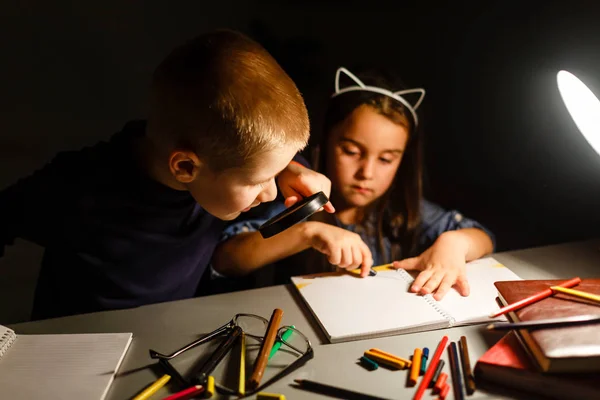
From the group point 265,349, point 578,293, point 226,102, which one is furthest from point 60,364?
point 578,293

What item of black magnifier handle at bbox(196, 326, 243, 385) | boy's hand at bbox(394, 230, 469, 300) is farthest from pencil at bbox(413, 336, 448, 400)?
black magnifier handle at bbox(196, 326, 243, 385)

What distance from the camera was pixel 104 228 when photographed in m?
0.76

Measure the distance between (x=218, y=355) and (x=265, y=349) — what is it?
54mm

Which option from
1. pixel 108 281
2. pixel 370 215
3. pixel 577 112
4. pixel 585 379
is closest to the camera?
pixel 585 379

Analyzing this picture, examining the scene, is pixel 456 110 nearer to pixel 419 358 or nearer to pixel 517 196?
pixel 517 196

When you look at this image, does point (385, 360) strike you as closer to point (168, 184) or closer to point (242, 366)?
point (242, 366)

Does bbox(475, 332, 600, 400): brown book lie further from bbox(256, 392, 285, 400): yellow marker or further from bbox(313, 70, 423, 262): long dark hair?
bbox(313, 70, 423, 262): long dark hair

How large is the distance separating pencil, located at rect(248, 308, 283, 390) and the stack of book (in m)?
0.22

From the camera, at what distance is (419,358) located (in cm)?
53

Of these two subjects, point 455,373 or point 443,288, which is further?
point 443,288

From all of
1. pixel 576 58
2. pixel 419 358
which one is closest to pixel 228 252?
pixel 419 358

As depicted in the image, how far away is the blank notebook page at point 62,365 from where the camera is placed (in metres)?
0.50

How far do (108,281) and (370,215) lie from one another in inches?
22.0

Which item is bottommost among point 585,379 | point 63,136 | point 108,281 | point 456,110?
point 585,379
